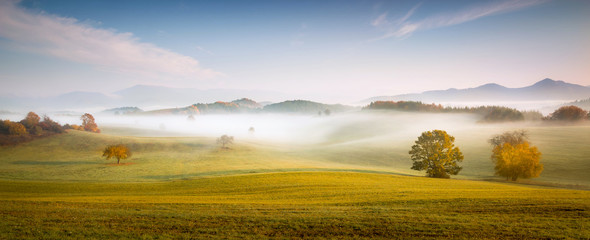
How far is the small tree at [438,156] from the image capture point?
3719 centimetres

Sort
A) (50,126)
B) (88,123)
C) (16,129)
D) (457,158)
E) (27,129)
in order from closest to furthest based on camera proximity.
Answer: (457,158)
(16,129)
(27,129)
(50,126)
(88,123)

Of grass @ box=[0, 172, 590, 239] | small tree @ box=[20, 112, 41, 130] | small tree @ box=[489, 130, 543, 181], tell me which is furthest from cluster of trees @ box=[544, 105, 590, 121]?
small tree @ box=[20, 112, 41, 130]

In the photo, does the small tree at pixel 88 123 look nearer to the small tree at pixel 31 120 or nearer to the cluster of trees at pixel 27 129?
the cluster of trees at pixel 27 129

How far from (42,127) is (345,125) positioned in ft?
373

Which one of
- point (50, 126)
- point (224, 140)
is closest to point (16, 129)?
point (50, 126)

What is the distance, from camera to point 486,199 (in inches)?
682

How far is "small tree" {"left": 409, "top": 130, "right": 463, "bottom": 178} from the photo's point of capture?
3719cm

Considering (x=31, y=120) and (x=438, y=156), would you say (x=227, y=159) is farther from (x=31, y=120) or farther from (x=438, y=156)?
→ (x=31, y=120)

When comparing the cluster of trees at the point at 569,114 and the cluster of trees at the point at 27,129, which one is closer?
the cluster of trees at the point at 27,129

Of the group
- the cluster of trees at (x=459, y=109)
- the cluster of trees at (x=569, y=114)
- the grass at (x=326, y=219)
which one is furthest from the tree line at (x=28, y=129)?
the cluster of trees at (x=569, y=114)

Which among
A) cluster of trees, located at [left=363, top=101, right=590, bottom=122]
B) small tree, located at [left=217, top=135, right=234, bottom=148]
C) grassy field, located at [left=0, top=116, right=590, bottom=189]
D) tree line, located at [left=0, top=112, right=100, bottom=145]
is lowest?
grassy field, located at [left=0, top=116, right=590, bottom=189]

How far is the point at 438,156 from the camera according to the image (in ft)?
124

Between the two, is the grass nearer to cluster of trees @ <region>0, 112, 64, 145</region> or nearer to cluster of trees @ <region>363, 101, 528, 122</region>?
cluster of trees @ <region>0, 112, 64, 145</region>

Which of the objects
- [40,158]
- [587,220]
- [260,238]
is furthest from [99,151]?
[587,220]
